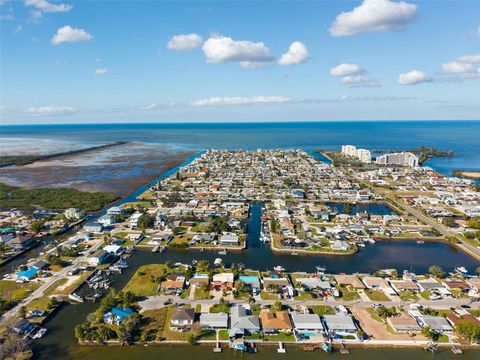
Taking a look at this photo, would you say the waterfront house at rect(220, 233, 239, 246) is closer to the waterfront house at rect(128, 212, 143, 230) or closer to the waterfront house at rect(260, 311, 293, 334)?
the waterfront house at rect(128, 212, 143, 230)

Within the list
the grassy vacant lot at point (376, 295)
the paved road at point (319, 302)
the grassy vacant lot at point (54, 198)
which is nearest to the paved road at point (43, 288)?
the paved road at point (319, 302)

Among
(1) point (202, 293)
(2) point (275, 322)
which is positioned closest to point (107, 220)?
(1) point (202, 293)

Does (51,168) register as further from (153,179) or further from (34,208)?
(34,208)

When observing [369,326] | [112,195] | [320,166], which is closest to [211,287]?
[369,326]

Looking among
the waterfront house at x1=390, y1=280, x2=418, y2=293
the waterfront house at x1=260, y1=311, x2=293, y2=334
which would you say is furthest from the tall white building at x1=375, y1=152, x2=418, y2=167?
the waterfront house at x1=260, y1=311, x2=293, y2=334

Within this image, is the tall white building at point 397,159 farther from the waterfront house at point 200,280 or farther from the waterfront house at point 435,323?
the waterfront house at point 200,280

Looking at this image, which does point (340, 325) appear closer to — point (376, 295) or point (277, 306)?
point (277, 306)
